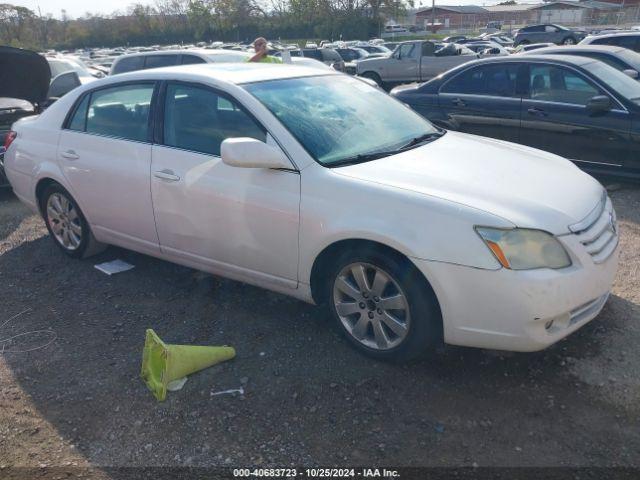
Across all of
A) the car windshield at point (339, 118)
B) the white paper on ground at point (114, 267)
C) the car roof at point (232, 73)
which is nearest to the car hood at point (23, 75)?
the car roof at point (232, 73)

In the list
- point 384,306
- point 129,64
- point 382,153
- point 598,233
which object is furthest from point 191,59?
point 598,233

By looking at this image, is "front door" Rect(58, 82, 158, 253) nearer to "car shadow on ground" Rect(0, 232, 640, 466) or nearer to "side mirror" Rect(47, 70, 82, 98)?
"car shadow on ground" Rect(0, 232, 640, 466)

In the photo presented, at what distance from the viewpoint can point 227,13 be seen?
232 ft

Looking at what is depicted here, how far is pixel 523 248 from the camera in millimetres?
2764

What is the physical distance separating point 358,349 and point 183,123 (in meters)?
1.94

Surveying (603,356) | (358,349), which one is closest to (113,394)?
(358,349)

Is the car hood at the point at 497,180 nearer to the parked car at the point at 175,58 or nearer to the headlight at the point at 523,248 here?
the headlight at the point at 523,248

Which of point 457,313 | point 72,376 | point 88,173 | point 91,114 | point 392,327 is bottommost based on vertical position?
point 72,376

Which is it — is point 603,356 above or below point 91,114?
below

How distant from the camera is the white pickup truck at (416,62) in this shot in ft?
59.5

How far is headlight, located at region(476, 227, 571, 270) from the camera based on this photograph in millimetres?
2740

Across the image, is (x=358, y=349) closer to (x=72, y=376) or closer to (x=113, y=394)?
(x=113, y=394)

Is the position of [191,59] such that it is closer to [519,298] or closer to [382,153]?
[382,153]

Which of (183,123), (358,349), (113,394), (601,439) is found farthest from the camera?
(183,123)
